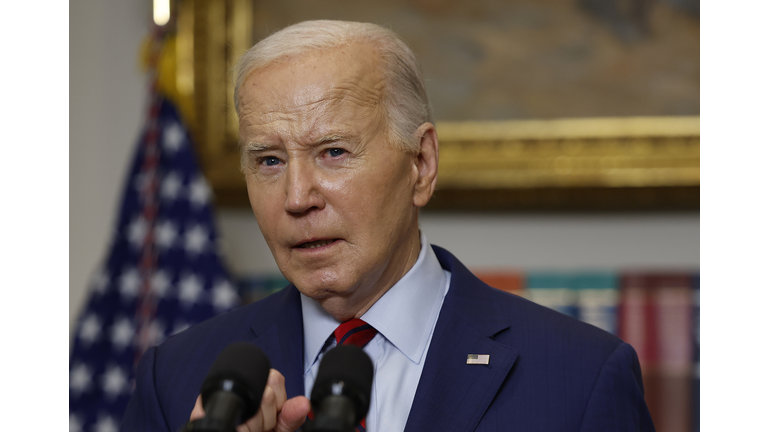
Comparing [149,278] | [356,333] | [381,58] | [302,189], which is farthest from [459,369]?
[149,278]

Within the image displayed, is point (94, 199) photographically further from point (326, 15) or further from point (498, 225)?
point (498, 225)

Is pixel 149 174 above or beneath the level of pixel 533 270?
above

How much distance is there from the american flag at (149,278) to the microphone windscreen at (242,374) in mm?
2718

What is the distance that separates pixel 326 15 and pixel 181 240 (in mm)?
1489

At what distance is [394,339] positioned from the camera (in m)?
1.90

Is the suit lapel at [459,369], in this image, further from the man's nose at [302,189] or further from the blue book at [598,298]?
the blue book at [598,298]

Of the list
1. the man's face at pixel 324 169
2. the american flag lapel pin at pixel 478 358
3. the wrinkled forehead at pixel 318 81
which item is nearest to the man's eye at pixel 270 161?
the man's face at pixel 324 169

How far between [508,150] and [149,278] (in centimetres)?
205

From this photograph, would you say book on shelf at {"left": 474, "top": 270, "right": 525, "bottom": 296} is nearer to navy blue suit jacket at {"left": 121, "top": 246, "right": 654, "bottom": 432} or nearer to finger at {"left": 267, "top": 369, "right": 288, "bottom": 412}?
navy blue suit jacket at {"left": 121, "top": 246, "right": 654, "bottom": 432}

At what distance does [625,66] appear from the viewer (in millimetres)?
3820

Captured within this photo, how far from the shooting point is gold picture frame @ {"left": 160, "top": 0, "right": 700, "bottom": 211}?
12.3ft

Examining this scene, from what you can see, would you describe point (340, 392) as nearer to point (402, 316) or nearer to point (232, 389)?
point (232, 389)

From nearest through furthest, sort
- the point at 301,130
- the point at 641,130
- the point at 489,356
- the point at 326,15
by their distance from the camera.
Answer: the point at 301,130, the point at 489,356, the point at 641,130, the point at 326,15

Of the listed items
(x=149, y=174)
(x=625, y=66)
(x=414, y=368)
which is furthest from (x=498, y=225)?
(x=414, y=368)
